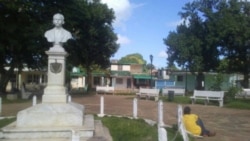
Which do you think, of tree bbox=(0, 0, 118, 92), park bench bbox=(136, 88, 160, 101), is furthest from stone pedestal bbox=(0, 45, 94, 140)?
park bench bbox=(136, 88, 160, 101)

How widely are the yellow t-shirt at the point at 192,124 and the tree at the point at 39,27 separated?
2072 centimetres

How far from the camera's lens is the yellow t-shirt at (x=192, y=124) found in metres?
11.2

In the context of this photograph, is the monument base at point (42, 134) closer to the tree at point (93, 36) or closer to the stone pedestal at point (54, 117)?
the stone pedestal at point (54, 117)

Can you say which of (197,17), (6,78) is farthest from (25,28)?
(197,17)

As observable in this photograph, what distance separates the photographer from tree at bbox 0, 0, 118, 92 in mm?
30844

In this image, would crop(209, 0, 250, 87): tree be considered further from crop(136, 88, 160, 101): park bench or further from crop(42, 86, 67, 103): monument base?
crop(42, 86, 67, 103): monument base

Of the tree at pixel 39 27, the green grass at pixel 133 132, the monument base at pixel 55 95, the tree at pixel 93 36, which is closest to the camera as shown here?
the green grass at pixel 133 132

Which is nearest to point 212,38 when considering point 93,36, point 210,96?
point 93,36

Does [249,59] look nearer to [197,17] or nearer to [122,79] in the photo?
[197,17]

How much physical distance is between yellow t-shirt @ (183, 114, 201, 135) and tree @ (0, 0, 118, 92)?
816 inches

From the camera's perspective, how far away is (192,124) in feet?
37.1

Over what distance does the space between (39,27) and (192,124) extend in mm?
21846

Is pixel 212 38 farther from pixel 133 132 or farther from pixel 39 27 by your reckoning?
pixel 133 132

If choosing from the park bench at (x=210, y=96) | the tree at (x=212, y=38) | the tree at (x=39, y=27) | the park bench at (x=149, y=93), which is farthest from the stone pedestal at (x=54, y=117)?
the tree at (x=212, y=38)
